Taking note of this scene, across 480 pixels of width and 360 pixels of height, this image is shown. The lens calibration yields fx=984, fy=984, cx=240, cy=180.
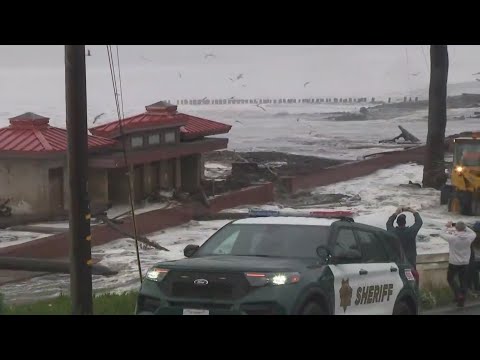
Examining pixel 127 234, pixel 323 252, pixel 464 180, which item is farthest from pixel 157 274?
pixel 464 180

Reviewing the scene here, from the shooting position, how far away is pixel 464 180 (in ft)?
62.0

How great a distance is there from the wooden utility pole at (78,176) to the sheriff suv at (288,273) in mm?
1485

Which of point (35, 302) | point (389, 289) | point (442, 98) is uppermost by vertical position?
point (442, 98)

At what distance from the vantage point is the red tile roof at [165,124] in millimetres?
18328

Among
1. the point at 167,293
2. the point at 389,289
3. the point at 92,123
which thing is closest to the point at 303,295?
the point at 167,293

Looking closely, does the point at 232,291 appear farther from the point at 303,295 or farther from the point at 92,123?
the point at 92,123

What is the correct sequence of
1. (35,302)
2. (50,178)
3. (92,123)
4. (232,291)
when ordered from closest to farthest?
(232,291) < (35,302) < (92,123) < (50,178)

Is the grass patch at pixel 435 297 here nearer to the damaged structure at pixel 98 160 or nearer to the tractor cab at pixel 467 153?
the tractor cab at pixel 467 153

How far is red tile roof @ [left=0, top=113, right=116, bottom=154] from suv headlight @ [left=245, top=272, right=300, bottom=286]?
1063cm

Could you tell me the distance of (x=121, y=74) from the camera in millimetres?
18062

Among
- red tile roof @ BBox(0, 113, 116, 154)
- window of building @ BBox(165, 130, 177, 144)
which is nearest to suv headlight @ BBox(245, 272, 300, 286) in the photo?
red tile roof @ BBox(0, 113, 116, 154)

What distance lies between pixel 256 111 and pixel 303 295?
41.8 ft

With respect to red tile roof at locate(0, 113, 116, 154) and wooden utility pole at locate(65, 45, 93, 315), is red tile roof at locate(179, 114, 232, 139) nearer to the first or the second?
red tile roof at locate(0, 113, 116, 154)

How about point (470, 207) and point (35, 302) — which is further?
point (470, 207)
